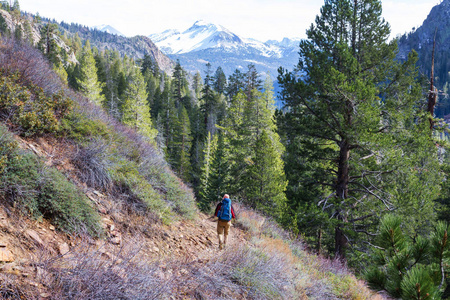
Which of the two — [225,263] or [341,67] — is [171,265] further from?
[341,67]

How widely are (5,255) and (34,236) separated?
0.61m

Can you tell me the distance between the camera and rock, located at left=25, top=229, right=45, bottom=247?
326 cm

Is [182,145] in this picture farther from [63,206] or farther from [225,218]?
[63,206]

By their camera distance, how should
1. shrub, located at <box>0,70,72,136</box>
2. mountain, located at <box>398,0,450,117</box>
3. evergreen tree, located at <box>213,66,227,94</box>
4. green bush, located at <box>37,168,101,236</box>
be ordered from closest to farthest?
1. green bush, located at <box>37,168,101,236</box>
2. shrub, located at <box>0,70,72,136</box>
3. evergreen tree, located at <box>213,66,227,94</box>
4. mountain, located at <box>398,0,450,117</box>

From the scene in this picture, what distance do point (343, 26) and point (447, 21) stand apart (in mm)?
239951

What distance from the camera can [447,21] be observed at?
6796 inches

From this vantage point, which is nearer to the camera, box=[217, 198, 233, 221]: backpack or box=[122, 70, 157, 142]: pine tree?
box=[217, 198, 233, 221]: backpack

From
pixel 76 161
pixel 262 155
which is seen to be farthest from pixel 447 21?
pixel 76 161

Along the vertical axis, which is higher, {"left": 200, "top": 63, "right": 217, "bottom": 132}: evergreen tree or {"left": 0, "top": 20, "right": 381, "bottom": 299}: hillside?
{"left": 200, "top": 63, "right": 217, "bottom": 132}: evergreen tree

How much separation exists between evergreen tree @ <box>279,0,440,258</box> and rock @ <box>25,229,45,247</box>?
8.16m

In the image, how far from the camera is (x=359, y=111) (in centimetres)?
767

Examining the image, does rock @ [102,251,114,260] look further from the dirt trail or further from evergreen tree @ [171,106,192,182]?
evergreen tree @ [171,106,192,182]

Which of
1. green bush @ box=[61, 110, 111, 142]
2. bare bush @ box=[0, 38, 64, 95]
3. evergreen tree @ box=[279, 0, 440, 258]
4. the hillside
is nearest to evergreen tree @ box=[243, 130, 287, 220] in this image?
evergreen tree @ box=[279, 0, 440, 258]

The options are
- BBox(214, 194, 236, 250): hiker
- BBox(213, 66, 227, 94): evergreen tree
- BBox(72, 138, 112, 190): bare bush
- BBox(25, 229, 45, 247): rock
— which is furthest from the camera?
BBox(213, 66, 227, 94): evergreen tree
